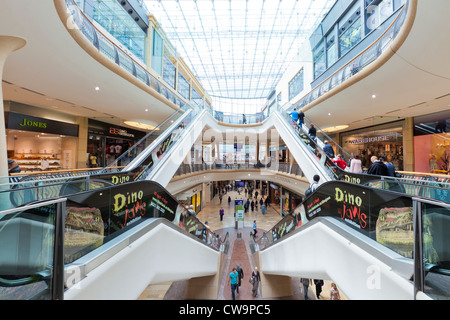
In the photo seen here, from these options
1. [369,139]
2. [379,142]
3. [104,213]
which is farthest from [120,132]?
[379,142]

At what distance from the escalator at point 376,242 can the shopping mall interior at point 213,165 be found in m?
0.02

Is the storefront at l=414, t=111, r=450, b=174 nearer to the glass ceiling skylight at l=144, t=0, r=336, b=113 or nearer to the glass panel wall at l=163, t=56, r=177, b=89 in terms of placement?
the glass ceiling skylight at l=144, t=0, r=336, b=113

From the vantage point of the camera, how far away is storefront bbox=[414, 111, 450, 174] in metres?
10.5

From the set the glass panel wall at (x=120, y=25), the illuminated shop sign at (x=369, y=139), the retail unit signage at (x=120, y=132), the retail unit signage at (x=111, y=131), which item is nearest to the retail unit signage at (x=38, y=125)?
the retail unit signage at (x=111, y=131)

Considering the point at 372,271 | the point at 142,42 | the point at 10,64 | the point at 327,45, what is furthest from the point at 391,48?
the point at 142,42

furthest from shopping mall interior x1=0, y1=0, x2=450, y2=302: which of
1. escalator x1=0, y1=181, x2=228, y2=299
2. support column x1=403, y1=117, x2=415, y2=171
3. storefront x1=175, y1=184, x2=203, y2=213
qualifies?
storefront x1=175, y1=184, x2=203, y2=213

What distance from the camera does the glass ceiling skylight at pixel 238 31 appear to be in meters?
15.3

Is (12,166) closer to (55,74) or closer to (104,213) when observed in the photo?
(55,74)

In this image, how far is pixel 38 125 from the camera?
10680mm

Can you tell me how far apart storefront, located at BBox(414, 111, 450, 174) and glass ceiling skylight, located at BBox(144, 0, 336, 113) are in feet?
36.6

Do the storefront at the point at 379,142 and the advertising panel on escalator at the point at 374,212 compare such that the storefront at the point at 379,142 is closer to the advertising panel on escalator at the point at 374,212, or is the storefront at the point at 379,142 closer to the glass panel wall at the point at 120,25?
the advertising panel on escalator at the point at 374,212

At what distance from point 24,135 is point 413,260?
15111mm

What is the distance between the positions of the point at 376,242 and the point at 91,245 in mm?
3318

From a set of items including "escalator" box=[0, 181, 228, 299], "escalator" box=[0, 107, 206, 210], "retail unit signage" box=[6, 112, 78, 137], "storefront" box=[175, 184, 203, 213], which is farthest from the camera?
"storefront" box=[175, 184, 203, 213]
